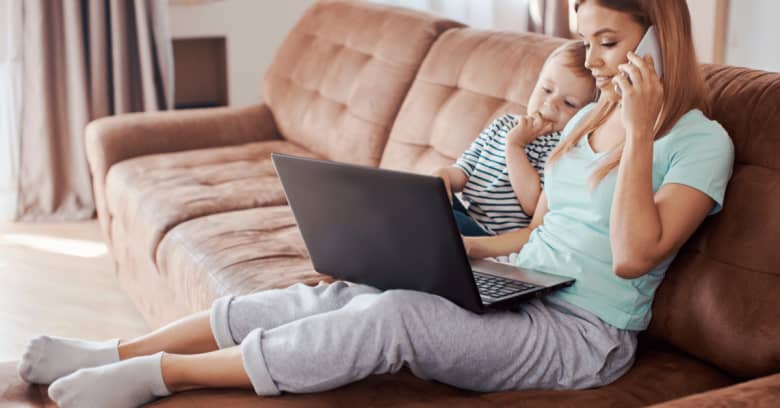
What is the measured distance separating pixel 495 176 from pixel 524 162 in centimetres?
11

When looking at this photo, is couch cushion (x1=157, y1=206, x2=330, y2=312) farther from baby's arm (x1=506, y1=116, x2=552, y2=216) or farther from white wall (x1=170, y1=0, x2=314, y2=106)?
white wall (x1=170, y1=0, x2=314, y2=106)

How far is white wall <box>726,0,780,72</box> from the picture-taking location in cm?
355

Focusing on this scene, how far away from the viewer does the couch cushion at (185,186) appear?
2.57 metres

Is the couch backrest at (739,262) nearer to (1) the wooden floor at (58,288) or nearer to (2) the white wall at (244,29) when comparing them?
(1) the wooden floor at (58,288)

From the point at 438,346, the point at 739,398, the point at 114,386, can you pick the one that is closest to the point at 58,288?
the point at 114,386

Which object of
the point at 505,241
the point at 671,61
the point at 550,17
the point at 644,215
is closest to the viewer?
the point at 644,215

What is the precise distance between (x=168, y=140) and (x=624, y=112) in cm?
199

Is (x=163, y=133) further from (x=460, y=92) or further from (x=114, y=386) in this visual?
(x=114, y=386)

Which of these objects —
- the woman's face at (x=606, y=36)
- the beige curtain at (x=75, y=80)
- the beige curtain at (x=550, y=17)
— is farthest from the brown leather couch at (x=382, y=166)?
the beige curtain at (x=550, y=17)

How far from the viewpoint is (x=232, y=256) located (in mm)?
2191

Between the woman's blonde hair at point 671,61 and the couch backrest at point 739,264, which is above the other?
the woman's blonde hair at point 671,61

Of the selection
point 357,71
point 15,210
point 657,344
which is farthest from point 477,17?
point 657,344

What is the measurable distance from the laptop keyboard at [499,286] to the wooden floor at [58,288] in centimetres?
146

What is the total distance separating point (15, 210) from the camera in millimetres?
3805
